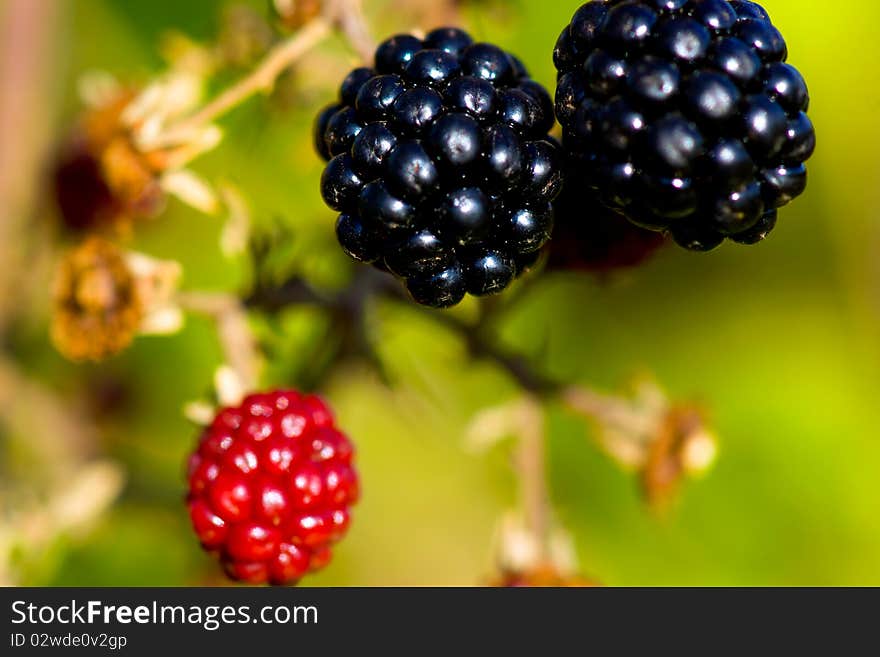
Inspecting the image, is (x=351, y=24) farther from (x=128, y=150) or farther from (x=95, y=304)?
(x=95, y=304)

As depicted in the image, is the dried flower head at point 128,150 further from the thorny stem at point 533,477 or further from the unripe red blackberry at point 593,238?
the thorny stem at point 533,477

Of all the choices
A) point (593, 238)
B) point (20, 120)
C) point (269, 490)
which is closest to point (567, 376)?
point (593, 238)

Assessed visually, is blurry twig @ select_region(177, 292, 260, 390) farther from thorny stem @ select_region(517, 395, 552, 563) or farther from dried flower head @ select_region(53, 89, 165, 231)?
thorny stem @ select_region(517, 395, 552, 563)

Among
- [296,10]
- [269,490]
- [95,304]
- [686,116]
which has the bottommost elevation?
[269,490]

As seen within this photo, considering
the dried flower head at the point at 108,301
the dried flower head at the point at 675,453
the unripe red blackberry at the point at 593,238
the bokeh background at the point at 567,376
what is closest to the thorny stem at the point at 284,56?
the dried flower head at the point at 108,301

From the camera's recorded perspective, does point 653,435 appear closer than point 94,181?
Yes

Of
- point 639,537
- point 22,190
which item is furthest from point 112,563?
point 639,537
